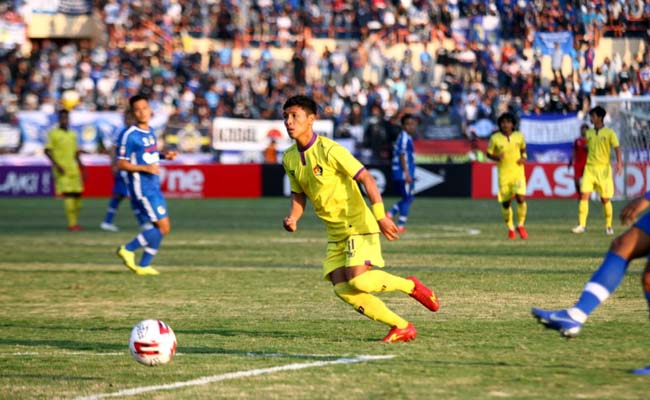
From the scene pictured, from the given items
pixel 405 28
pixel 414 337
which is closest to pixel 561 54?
pixel 405 28

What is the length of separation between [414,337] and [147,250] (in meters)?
6.93

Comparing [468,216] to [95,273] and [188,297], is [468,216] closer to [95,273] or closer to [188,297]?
[95,273]

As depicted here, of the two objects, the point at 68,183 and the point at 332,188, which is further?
the point at 68,183

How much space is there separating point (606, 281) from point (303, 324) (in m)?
3.58

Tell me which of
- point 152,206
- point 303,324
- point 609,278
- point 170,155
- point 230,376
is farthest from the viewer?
point 152,206

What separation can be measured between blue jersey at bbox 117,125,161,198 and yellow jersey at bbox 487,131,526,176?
25.0ft

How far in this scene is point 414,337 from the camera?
8977 millimetres

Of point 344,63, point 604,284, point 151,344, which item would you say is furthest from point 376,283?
point 344,63

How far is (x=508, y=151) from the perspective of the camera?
2055cm

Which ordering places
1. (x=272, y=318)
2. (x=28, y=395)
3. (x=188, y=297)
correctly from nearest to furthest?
1. (x=28, y=395)
2. (x=272, y=318)
3. (x=188, y=297)

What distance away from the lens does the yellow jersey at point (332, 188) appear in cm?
888

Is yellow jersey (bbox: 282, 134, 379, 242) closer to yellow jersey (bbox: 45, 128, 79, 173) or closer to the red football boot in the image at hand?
the red football boot

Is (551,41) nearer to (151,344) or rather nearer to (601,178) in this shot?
(601,178)

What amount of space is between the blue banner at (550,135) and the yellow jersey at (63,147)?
14.5 meters
